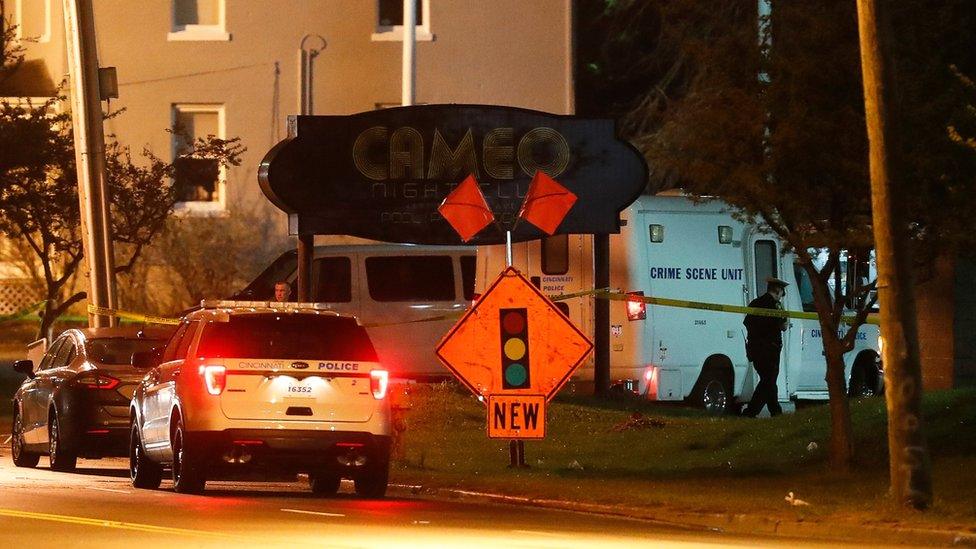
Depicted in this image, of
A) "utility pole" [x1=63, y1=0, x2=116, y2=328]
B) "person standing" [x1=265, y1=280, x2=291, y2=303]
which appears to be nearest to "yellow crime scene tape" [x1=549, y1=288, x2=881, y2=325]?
"person standing" [x1=265, y1=280, x2=291, y2=303]

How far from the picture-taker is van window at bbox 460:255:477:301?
29641mm

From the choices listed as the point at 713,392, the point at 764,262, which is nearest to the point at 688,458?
the point at 713,392

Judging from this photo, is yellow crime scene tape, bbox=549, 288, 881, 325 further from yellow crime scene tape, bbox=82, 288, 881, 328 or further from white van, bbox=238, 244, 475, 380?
white van, bbox=238, 244, 475, 380

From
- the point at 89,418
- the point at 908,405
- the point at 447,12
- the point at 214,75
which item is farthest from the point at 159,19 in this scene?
the point at 908,405

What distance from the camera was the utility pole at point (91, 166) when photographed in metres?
26.9

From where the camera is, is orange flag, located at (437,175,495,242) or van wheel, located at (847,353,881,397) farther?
van wheel, located at (847,353,881,397)

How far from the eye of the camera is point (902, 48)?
19.2 metres

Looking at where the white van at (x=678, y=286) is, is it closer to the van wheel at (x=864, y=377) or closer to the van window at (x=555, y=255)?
the van window at (x=555, y=255)

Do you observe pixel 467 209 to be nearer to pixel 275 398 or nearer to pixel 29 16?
pixel 275 398

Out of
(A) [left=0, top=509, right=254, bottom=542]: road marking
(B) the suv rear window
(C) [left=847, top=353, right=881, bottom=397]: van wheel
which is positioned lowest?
(C) [left=847, top=353, right=881, bottom=397]: van wheel

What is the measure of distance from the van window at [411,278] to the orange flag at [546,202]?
20.0 feet

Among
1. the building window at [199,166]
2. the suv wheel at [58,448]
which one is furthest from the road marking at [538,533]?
the building window at [199,166]

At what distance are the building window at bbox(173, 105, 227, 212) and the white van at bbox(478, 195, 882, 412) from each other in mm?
11889

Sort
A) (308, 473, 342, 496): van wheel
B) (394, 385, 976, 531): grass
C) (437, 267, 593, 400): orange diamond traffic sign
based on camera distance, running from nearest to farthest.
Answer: (394, 385, 976, 531): grass → (308, 473, 342, 496): van wheel → (437, 267, 593, 400): orange diamond traffic sign
